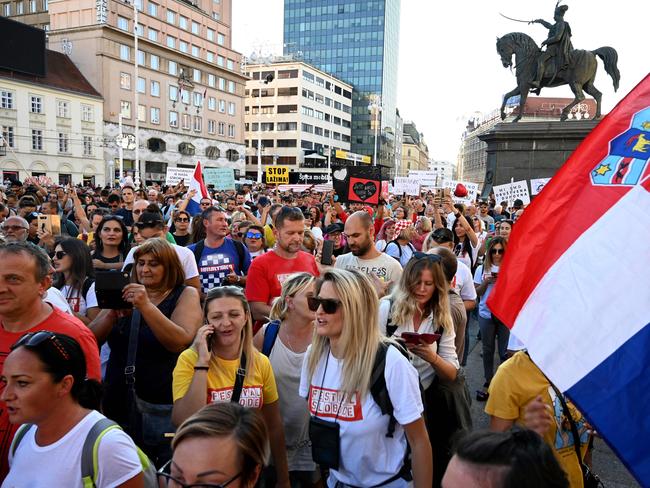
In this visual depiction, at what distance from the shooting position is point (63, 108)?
46.7 m

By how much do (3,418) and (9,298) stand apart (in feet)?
1.87

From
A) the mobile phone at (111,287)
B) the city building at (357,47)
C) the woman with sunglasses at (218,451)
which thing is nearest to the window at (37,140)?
the mobile phone at (111,287)

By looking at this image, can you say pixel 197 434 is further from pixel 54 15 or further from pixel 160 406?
pixel 54 15

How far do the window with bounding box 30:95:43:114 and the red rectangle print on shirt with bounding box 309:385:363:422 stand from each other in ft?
166

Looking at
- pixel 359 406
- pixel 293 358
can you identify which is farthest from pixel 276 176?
pixel 359 406

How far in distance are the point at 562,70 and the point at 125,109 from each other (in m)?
44.0

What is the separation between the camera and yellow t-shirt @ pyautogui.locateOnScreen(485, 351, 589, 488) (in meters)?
2.45

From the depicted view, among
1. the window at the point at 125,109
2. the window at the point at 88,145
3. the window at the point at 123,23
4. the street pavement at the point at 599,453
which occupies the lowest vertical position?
the street pavement at the point at 599,453

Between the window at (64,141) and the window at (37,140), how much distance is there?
172 cm

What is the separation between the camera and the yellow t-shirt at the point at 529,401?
245cm

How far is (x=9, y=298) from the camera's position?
252cm

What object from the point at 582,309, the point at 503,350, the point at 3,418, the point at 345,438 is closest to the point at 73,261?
the point at 3,418

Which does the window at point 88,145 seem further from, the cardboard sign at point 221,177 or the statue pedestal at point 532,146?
the statue pedestal at point 532,146

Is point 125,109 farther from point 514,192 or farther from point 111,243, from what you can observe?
point 111,243
